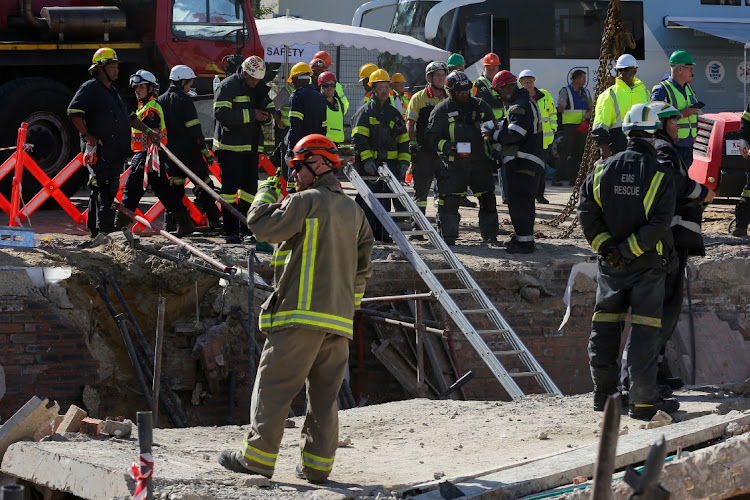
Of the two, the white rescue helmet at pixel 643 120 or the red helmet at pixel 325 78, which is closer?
the white rescue helmet at pixel 643 120

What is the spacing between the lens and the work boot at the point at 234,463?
592 centimetres

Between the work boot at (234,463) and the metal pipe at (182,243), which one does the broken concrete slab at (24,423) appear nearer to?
the work boot at (234,463)

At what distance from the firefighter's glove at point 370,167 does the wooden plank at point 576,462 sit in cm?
523

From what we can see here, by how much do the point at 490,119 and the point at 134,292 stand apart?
3.94 metres

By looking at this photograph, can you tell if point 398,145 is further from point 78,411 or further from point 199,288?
point 78,411

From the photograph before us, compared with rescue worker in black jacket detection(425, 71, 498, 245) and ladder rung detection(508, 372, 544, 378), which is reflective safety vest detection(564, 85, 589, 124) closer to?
rescue worker in black jacket detection(425, 71, 498, 245)

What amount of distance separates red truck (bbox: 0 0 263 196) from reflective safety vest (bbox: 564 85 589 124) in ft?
17.4

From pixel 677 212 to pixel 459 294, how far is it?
325cm

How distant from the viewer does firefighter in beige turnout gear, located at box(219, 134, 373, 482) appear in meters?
5.76

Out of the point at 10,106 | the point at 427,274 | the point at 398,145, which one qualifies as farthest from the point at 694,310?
the point at 10,106

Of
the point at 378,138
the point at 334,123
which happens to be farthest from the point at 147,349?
the point at 378,138

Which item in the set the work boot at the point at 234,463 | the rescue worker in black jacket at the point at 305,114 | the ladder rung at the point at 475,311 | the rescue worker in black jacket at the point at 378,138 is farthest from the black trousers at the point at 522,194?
the work boot at the point at 234,463

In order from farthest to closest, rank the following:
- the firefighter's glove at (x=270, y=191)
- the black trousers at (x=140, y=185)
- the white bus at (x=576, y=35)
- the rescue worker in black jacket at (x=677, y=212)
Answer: the white bus at (x=576, y=35)
the black trousers at (x=140, y=185)
the rescue worker in black jacket at (x=677, y=212)
the firefighter's glove at (x=270, y=191)

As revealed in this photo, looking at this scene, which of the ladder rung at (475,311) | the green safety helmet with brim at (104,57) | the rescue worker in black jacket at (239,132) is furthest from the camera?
the rescue worker in black jacket at (239,132)
